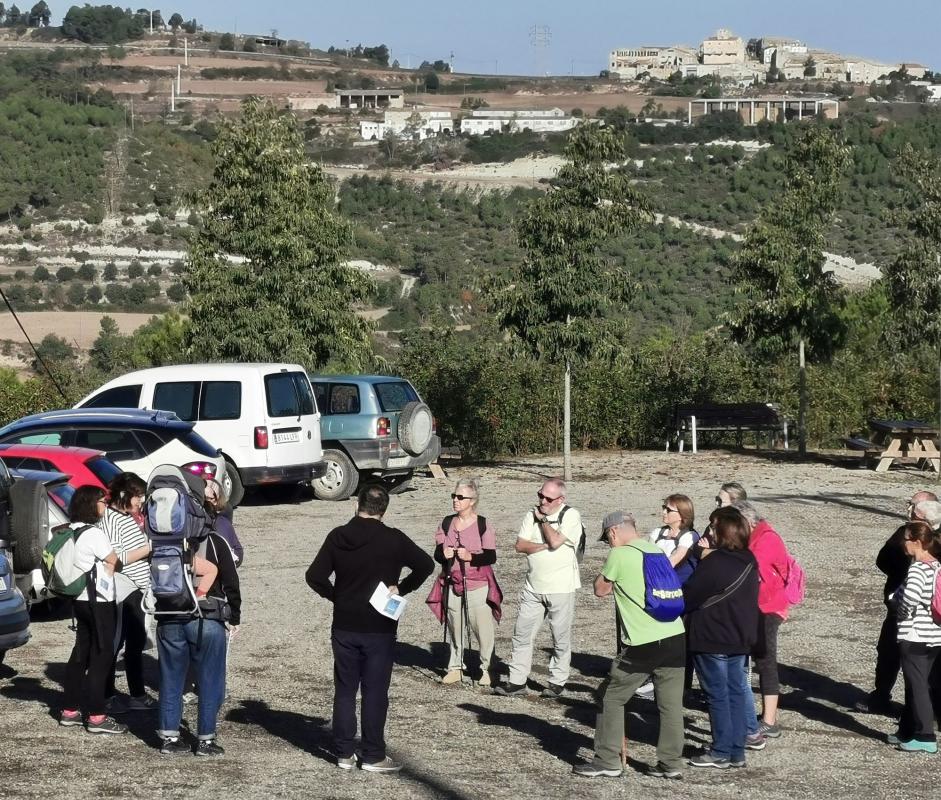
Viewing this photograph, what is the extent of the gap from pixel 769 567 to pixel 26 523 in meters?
4.86

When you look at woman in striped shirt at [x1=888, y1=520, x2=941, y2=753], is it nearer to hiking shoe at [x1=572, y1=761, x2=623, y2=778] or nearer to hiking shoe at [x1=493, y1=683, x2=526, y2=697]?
hiking shoe at [x1=572, y1=761, x2=623, y2=778]

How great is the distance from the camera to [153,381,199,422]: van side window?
20.8 metres

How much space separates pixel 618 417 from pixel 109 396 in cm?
1239

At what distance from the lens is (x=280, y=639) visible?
1271 centimetres

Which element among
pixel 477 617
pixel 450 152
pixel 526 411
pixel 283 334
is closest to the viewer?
pixel 477 617

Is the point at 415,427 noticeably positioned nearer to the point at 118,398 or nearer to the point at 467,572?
the point at 118,398

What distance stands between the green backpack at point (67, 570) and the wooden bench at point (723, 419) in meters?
21.1

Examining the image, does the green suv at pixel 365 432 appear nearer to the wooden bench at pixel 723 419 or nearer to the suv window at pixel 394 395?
the suv window at pixel 394 395

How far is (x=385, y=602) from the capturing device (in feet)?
27.7

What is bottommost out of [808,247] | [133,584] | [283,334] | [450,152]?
[133,584]

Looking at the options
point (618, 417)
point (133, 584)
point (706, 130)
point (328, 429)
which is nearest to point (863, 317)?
point (618, 417)

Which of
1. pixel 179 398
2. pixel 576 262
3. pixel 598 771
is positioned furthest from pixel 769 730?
pixel 576 262

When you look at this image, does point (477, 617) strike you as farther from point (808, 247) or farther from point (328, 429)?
point (808, 247)

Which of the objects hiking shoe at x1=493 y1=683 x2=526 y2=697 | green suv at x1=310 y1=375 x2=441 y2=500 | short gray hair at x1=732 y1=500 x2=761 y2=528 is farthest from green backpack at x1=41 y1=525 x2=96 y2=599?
green suv at x1=310 y1=375 x2=441 y2=500
